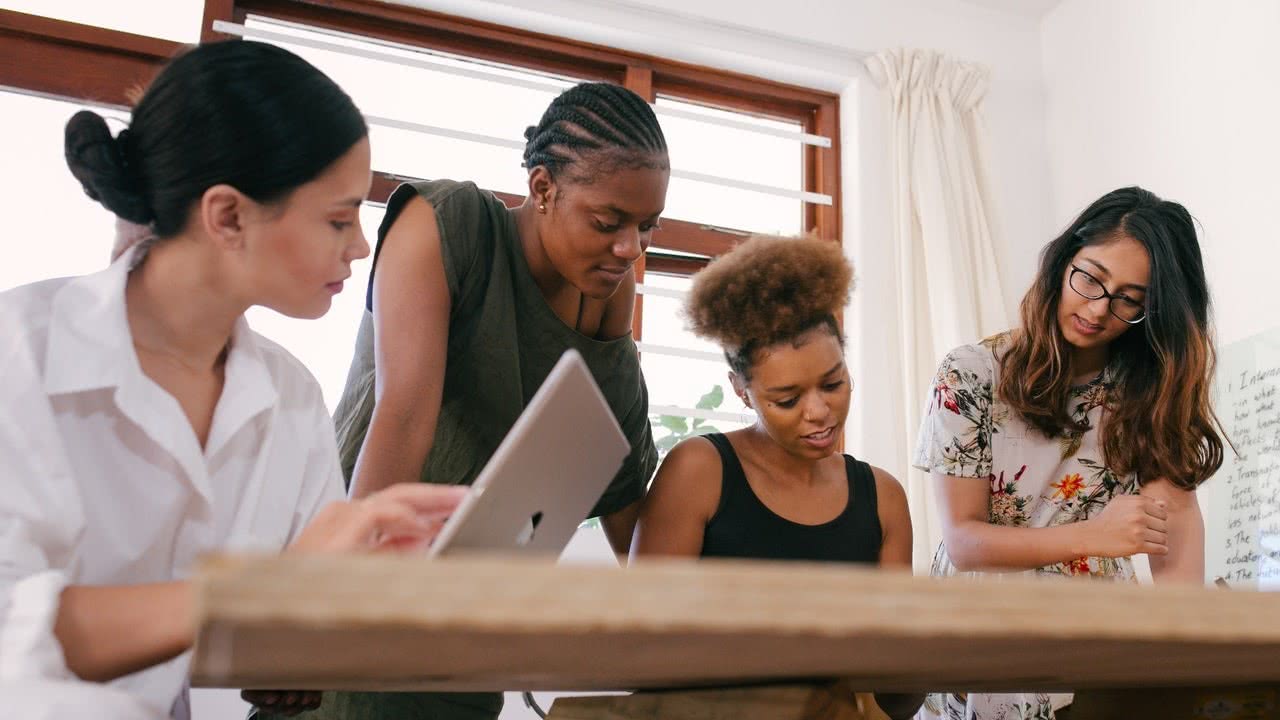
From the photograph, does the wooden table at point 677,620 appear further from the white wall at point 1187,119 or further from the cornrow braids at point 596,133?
the white wall at point 1187,119

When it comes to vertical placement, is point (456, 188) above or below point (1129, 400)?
above

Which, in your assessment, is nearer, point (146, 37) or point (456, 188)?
point (456, 188)

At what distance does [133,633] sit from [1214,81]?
9.60ft

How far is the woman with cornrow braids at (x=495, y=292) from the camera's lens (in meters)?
1.27

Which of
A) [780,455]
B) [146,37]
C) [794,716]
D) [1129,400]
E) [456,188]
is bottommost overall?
Answer: [794,716]

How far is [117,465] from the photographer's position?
2.98ft

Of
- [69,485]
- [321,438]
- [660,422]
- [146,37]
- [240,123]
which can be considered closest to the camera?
[69,485]

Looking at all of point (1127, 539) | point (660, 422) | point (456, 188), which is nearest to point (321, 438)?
point (456, 188)

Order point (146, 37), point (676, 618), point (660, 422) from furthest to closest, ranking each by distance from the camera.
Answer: point (660, 422)
point (146, 37)
point (676, 618)

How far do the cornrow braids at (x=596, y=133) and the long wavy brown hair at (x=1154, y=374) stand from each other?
660 mm

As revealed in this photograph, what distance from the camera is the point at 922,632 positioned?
1.38 feet

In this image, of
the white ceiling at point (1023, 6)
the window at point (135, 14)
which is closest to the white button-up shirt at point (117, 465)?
the window at point (135, 14)

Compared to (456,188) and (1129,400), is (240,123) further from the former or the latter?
(1129,400)

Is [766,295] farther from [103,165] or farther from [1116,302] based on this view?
[103,165]
